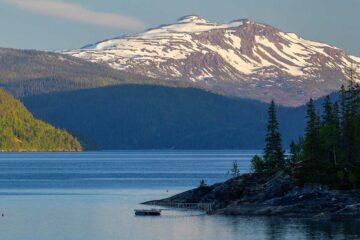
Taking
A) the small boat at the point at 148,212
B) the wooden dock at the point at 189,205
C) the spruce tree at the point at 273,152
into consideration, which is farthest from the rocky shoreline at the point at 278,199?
the spruce tree at the point at 273,152

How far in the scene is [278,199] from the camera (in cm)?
13538

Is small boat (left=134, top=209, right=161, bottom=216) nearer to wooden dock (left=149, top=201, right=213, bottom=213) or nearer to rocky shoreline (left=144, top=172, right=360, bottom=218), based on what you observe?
wooden dock (left=149, top=201, right=213, bottom=213)

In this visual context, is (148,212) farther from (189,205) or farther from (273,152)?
(273,152)

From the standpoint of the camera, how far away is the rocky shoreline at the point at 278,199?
130000 millimetres

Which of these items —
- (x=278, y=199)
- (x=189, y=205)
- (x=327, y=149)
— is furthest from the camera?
(x=327, y=149)

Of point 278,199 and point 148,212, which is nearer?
point 278,199

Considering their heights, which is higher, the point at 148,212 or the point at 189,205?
the point at 189,205

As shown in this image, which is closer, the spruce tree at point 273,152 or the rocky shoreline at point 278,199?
the rocky shoreline at point 278,199

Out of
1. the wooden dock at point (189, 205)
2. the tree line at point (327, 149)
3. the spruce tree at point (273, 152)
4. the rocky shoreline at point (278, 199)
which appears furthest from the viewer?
the spruce tree at point (273, 152)

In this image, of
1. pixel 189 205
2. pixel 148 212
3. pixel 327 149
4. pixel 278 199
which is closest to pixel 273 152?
pixel 327 149

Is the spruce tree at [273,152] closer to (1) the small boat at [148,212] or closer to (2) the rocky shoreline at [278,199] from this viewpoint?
(2) the rocky shoreline at [278,199]

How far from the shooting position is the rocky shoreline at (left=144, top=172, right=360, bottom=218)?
13000 cm

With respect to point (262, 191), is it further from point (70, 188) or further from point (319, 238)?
point (70, 188)

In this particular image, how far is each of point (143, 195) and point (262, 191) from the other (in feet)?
138
